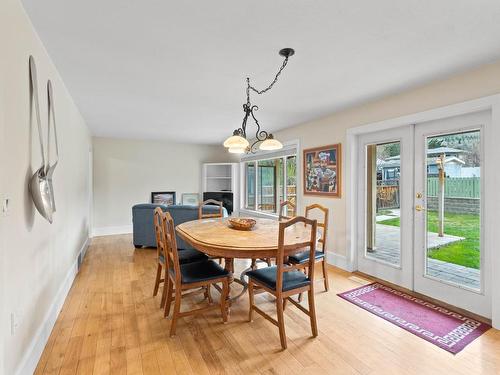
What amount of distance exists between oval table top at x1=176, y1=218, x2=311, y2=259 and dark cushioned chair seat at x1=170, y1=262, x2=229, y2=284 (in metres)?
0.26

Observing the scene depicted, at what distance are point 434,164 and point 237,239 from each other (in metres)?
2.24

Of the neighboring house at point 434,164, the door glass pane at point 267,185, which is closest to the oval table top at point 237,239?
the neighboring house at point 434,164

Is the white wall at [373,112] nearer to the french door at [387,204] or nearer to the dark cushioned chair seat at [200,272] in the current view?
the french door at [387,204]

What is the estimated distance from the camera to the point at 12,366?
1.47 meters

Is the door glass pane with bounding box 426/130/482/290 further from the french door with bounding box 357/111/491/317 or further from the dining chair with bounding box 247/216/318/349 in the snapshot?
the dining chair with bounding box 247/216/318/349

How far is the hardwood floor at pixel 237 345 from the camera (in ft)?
5.90

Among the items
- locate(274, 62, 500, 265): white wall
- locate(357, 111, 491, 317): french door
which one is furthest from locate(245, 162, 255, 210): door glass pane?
locate(357, 111, 491, 317): french door

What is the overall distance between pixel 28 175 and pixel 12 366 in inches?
43.4

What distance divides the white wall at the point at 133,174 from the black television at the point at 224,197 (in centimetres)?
33

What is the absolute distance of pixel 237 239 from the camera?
225 cm

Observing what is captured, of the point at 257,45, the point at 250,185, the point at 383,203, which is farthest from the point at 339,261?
the point at 250,185

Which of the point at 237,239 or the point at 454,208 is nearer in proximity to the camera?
the point at 237,239

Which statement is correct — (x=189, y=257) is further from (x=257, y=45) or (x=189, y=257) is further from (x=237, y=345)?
(x=257, y=45)

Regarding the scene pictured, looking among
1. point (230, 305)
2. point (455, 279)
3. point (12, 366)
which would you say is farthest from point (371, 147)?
point (12, 366)
